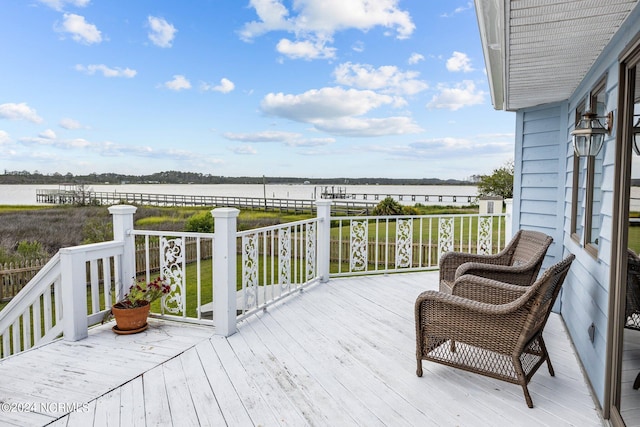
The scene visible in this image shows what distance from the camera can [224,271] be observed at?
3.28 metres

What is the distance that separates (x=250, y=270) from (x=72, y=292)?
1448 millimetres

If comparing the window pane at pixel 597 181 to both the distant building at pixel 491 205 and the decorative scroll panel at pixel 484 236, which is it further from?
the distant building at pixel 491 205

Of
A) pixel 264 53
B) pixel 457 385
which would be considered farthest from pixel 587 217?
pixel 264 53

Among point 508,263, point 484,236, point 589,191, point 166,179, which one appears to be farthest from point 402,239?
point 166,179

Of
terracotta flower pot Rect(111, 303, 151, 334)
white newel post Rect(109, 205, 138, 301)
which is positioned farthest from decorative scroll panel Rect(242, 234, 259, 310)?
white newel post Rect(109, 205, 138, 301)

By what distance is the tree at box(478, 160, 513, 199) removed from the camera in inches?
588

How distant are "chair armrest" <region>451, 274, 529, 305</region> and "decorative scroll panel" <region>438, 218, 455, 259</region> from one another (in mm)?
2950

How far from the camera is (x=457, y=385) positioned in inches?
97.1

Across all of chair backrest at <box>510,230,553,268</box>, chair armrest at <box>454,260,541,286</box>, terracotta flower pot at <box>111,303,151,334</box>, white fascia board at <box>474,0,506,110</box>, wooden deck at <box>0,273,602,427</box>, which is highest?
white fascia board at <box>474,0,506,110</box>

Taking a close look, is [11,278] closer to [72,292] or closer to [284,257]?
[72,292]

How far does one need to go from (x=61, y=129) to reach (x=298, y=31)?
16361 mm

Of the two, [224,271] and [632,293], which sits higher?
[632,293]

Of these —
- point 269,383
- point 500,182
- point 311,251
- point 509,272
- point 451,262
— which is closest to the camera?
point 269,383

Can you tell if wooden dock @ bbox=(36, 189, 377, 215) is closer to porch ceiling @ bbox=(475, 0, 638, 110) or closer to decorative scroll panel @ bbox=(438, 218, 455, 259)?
decorative scroll panel @ bbox=(438, 218, 455, 259)
